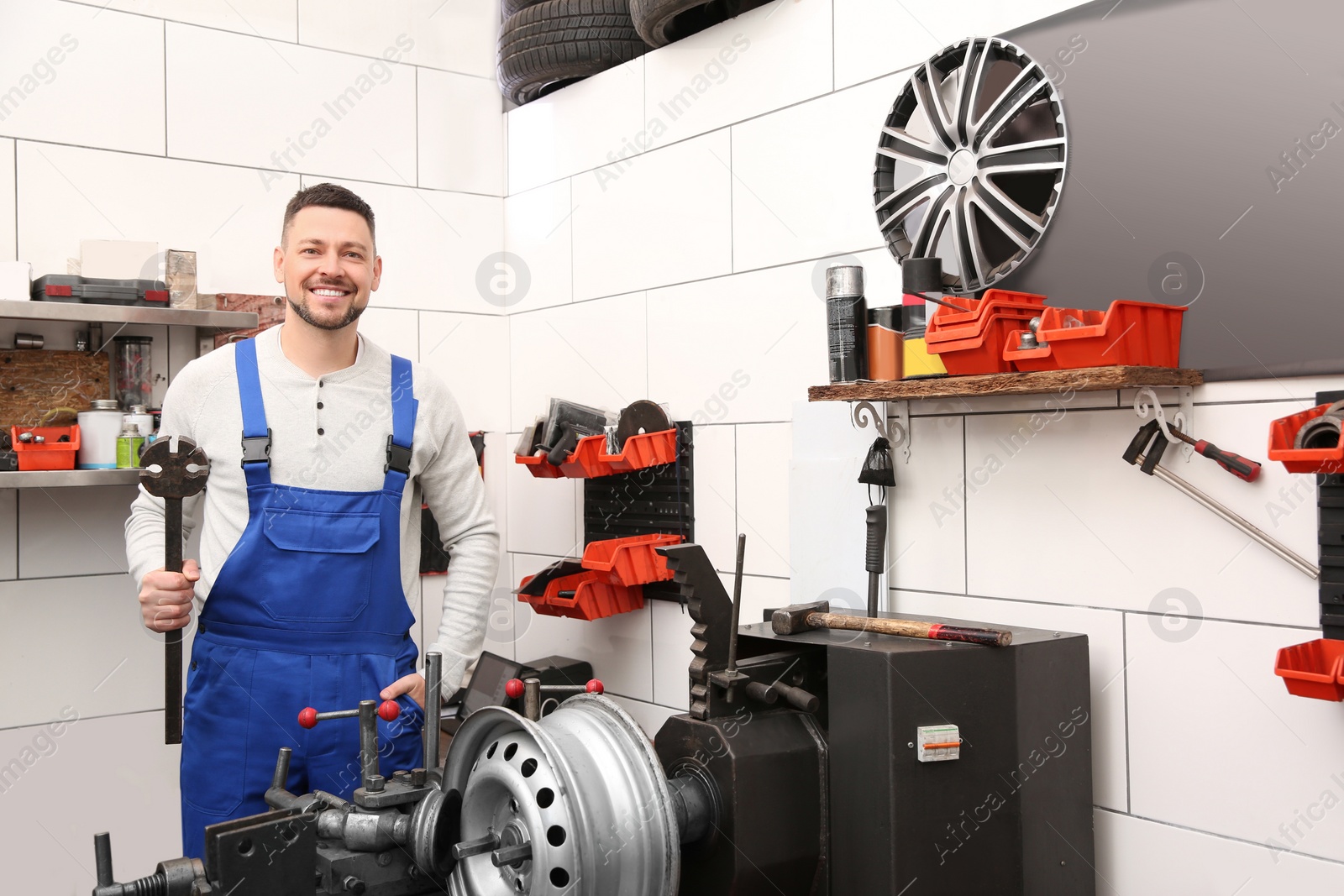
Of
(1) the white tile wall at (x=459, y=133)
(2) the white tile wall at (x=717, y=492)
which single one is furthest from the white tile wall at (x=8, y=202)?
(2) the white tile wall at (x=717, y=492)

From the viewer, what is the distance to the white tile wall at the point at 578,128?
291cm

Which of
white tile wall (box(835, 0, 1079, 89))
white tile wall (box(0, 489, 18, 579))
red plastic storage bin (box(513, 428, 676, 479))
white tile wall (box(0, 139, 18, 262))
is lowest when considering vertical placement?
white tile wall (box(0, 489, 18, 579))

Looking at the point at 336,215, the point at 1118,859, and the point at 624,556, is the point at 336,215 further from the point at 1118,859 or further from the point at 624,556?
the point at 1118,859

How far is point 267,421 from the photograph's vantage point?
6.91 feet

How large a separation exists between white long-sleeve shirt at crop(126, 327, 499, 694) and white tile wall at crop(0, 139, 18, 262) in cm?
87

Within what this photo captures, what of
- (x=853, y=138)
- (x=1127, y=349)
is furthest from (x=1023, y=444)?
(x=853, y=138)

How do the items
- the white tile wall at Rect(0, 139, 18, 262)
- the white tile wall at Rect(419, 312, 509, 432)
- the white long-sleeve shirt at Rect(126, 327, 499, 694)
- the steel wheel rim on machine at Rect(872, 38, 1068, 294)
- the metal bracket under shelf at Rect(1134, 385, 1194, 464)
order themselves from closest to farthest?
the metal bracket under shelf at Rect(1134, 385, 1194, 464) < the steel wheel rim on machine at Rect(872, 38, 1068, 294) < the white long-sleeve shirt at Rect(126, 327, 499, 694) < the white tile wall at Rect(0, 139, 18, 262) < the white tile wall at Rect(419, 312, 509, 432)

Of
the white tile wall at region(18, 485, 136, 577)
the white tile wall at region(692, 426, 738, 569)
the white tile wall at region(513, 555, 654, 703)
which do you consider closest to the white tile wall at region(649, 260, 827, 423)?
the white tile wall at region(692, 426, 738, 569)

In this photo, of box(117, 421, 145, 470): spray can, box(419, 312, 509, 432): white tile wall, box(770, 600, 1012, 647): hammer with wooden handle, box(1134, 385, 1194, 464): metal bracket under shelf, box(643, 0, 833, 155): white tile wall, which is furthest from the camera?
box(419, 312, 509, 432): white tile wall

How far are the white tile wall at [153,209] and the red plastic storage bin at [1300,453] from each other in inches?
99.7

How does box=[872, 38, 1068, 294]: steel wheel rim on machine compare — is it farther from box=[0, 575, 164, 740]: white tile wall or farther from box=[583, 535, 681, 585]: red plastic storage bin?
box=[0, 575, 164, 740]: white tile wall

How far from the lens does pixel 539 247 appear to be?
10.8ft

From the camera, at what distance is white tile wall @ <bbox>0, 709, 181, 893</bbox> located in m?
A: 2.64

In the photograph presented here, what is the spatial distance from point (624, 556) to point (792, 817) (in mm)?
1184
